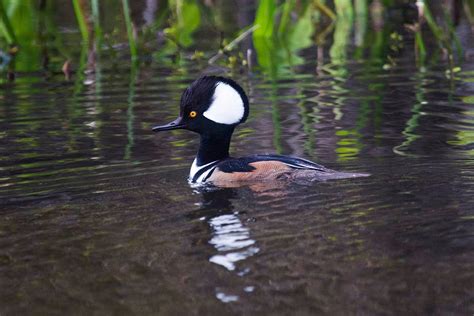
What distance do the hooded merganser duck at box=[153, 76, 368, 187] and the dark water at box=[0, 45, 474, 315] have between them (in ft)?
0.66

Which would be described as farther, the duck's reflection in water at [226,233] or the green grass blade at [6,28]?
the green grass blade at [6,28]

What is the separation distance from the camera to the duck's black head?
8.30m

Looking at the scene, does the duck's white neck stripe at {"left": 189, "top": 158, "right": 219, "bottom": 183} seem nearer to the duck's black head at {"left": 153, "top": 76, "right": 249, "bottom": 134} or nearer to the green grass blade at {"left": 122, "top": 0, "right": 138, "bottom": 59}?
the duck's black head at {"left": 153, "top": 76, "right": 249, "bottom": 134}

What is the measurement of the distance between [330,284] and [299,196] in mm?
2025

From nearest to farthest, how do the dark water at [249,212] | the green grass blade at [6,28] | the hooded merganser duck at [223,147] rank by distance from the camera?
the dark water at [249,212] < the hooded merganser duck at [223,147] < the green grass blade at [6,28]

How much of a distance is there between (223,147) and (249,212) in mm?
1703

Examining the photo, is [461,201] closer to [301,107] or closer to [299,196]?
[299,196]

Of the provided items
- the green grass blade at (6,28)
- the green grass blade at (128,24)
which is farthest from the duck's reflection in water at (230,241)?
the green grass blade at (6,28)

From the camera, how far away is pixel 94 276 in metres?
5.76

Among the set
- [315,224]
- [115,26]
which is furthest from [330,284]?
[115,26]

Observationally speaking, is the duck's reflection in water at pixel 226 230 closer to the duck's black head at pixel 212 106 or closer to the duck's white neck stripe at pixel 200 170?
the duck's white neck stripe at pixel 200 170

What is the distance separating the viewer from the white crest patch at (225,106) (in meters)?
8.30

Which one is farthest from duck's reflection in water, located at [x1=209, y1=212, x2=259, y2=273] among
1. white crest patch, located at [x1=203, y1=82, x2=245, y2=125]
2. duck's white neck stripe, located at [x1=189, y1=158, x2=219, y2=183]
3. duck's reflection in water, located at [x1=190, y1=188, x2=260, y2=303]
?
white crest patch, located at [x1=203, y1=82, x2=245, y2=125]

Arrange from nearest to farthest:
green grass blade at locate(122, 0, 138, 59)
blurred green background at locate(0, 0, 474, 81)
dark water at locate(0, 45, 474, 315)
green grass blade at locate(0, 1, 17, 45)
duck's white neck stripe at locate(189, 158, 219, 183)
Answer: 1. dark water at locate(0, 45, 474, 315)
2. duck's white neck stripe at locate(189, 158, 219, 183)
3. green grass blade at locate(122, 0, 138, 59)
4. green grass blade at locate(0, 1, 17, 45)
5. blurred green background at locate(0, 0, 474, 81)
